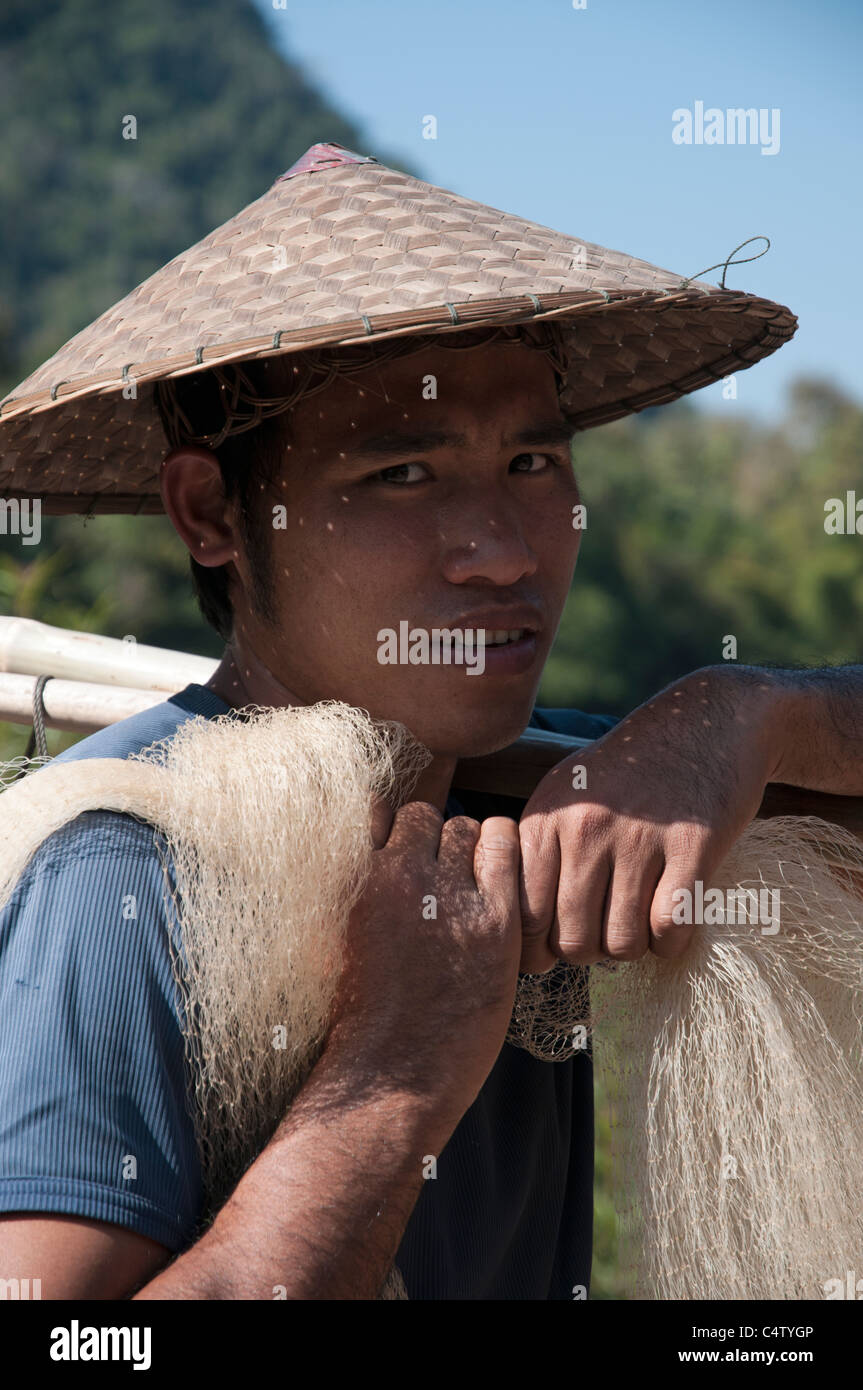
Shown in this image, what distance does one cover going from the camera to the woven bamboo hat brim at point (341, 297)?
3.82 feet

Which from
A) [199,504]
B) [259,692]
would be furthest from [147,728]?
[199,504]

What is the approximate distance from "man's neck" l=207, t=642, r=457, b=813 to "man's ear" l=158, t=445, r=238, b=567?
114 mm

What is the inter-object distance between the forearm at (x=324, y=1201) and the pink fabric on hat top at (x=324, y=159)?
3.14ft

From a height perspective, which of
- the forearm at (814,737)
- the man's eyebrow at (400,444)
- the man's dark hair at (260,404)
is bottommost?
the forearm at (814,737)

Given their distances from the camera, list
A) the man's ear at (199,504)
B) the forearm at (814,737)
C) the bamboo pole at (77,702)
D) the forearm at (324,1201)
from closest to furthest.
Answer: the forearm at (324,1201)
the forearm at (814,737)
the man's ear at (199,504)
the bamboo pole at (77,702)

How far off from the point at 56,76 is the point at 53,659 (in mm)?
74253

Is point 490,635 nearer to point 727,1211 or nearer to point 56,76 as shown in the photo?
point 727,1211

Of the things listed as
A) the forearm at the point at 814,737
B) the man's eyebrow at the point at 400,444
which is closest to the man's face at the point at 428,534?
the man's eyebrow at the point at 400,444

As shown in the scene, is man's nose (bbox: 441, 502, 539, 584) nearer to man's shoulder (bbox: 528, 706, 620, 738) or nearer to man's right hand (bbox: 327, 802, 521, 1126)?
man's right hand (bbox: 327, 802, 521, 1126)

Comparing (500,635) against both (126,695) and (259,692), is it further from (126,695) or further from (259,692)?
(126,695)

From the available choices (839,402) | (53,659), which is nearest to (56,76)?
(839,402)

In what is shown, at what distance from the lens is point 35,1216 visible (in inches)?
38.5

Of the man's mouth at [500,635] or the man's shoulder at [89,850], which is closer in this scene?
the man's shoulder at [89,850]

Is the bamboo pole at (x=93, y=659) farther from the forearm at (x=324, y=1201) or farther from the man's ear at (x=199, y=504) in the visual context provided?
the forearm at (x=324, y=1201)
